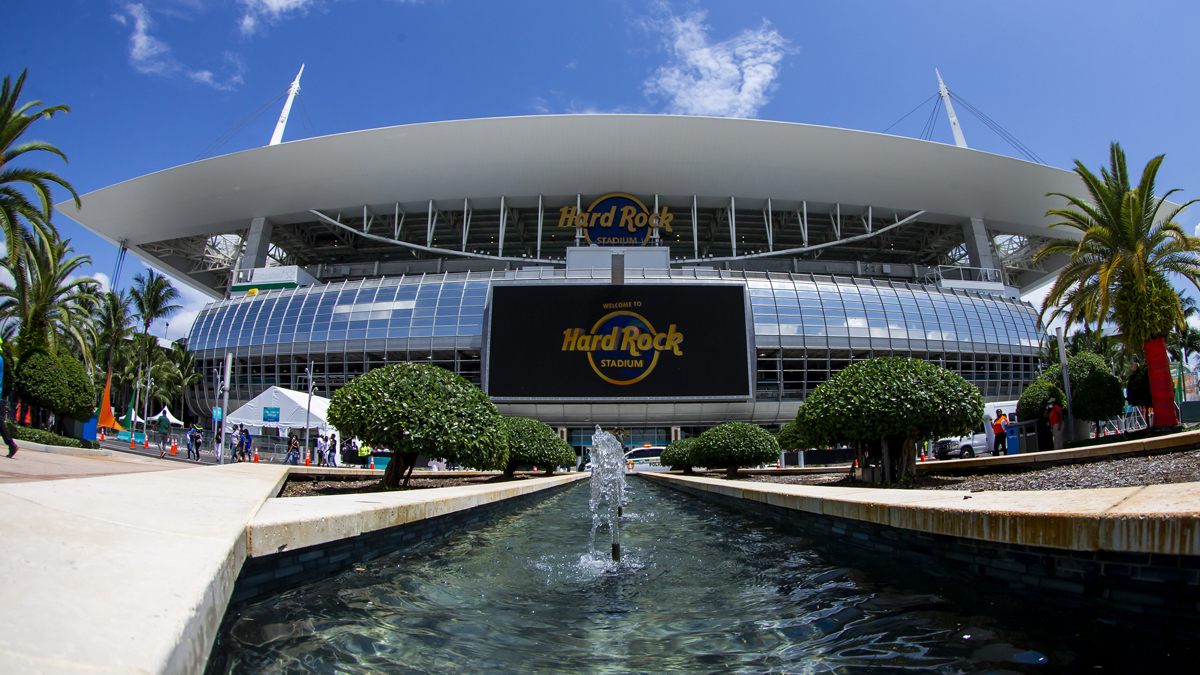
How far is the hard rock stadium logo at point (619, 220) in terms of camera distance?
45.0 meters

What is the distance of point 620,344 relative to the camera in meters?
37.6

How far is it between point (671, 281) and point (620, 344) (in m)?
5.78

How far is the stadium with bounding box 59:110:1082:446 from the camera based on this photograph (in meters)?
37.6

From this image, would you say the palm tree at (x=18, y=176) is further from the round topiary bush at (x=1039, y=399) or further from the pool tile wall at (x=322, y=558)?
the round topiary bush at (x=1039, y=399)

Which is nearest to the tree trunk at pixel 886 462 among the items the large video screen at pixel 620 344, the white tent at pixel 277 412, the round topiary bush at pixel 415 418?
the round topiary bush at pixel 415 418

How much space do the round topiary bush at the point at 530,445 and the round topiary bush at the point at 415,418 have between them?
5397mm

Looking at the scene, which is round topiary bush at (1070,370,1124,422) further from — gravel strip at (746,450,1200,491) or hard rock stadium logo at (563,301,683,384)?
hard rock stadium logo at (563,301,683,384)

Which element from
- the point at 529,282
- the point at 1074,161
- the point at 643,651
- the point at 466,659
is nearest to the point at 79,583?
the point at 466,659

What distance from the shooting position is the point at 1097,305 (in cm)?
1762

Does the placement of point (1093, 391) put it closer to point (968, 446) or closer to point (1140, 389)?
point (1140, 389)

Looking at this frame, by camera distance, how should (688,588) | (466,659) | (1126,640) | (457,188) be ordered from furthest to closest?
(457,188), (688,588), (466,659), (1126,640)

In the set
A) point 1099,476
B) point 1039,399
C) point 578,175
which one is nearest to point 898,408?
point 1099,476

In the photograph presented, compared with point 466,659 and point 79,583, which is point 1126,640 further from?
point 79,583

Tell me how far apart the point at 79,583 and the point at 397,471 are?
881 cm
